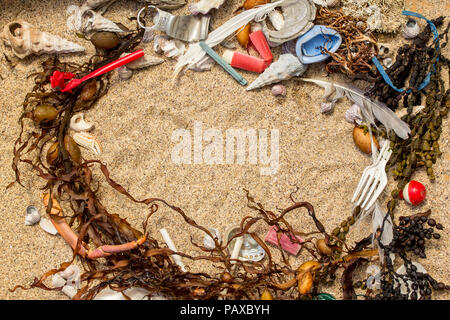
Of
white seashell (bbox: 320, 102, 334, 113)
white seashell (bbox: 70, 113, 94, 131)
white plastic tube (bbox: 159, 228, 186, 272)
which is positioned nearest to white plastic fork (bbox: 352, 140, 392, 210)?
white seashell (bbox: 320, 102, 334, 113)

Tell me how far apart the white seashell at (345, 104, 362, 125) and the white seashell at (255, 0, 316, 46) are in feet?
→ 2.00

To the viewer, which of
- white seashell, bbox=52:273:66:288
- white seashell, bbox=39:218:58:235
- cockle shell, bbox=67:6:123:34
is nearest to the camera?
white seashell, bbox=52:273:66:288

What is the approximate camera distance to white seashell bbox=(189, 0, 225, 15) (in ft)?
11.5

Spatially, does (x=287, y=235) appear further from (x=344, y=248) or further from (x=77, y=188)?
(x=77, y=188)

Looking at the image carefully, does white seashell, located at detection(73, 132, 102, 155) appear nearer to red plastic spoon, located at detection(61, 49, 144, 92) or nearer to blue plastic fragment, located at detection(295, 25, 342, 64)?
red plastic spoon, located at detection(61, 49, 144, 92)

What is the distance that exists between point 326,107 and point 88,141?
1605mm

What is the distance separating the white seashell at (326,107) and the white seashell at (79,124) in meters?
1.55

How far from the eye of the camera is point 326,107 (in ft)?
11.4

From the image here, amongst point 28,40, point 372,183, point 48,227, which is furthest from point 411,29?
point 48,227

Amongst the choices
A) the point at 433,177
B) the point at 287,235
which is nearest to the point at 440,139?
the point at 433,177

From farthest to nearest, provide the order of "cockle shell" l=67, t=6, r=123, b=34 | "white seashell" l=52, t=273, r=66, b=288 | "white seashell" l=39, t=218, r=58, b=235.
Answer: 1. "cockle shell" l=67, t=6, r=123, b=34
2. "white seashell" l=39, t=218, r=58, b=235
3. "white seashell" l=52, t=273, r=66, b=288

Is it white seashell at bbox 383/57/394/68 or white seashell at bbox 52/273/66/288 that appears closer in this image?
white seashell at bbox 52/273/66/288

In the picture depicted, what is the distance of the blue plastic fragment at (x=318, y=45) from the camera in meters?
3.47

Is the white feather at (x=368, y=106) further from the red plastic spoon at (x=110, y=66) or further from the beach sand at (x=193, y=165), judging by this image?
the red plastic spoon at (x=110, y=66)
